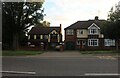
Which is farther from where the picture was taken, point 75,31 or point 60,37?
A: point 60,37

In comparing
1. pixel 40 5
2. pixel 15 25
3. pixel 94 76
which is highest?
pixel 40 5

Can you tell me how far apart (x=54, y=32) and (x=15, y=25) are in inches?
1008

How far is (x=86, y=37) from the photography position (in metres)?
81.8

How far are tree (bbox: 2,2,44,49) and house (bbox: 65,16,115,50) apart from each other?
50.4 feet

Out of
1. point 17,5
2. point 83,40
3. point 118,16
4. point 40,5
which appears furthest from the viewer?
point 83,40

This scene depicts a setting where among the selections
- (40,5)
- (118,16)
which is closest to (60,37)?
(40,5)

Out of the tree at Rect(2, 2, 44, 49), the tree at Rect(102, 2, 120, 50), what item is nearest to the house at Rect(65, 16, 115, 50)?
the tree at Rect(2, 2, 44, 49)

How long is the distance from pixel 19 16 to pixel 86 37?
23010 mm

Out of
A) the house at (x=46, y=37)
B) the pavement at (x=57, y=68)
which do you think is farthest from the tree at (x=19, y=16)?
the pavement at (x=57, y=68)

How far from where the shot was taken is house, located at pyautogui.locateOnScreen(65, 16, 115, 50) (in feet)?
263

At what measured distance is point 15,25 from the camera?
6444 cm

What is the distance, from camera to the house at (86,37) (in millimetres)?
80125

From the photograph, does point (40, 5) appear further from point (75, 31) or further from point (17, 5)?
point (75, 31)

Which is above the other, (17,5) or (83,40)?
(17,5)
